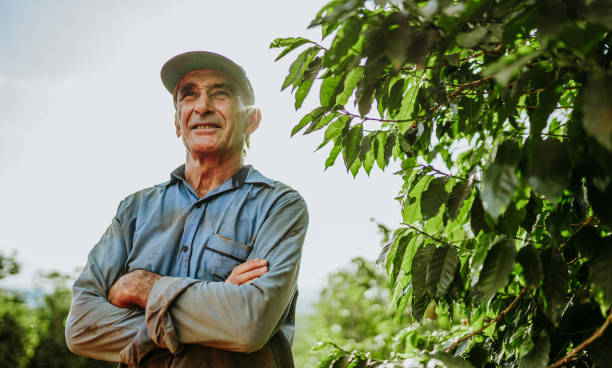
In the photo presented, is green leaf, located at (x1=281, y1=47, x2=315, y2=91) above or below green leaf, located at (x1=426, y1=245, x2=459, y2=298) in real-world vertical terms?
above

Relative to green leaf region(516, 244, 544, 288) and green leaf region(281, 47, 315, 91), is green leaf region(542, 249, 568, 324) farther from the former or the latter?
green leaf region(281, 47, 315, 91)

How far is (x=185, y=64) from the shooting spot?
1.75m

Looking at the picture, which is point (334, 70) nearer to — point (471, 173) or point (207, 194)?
point (471, 173)

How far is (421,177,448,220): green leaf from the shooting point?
1.21 m

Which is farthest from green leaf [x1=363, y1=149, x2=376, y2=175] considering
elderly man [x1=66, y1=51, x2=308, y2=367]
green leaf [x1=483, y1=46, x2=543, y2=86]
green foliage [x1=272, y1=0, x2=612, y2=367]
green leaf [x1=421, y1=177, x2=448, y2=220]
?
green leaf [x1=483, y1=46, x2=543, y2=86]

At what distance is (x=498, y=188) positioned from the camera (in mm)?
875

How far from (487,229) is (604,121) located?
49cm

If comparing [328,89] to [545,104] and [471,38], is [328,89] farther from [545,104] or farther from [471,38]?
[545,104]

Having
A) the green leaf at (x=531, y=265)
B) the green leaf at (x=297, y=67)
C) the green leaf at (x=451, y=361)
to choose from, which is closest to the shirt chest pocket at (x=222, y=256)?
the green leaf at (x=297, y=67)

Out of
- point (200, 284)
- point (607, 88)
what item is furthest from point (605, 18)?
point (200, 284)

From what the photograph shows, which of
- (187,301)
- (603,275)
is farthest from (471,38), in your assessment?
(187,301)

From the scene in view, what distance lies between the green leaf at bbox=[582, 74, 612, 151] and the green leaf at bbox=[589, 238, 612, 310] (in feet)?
1.14

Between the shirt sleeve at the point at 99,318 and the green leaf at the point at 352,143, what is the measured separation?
80 cm

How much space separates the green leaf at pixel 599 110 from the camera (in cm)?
69
